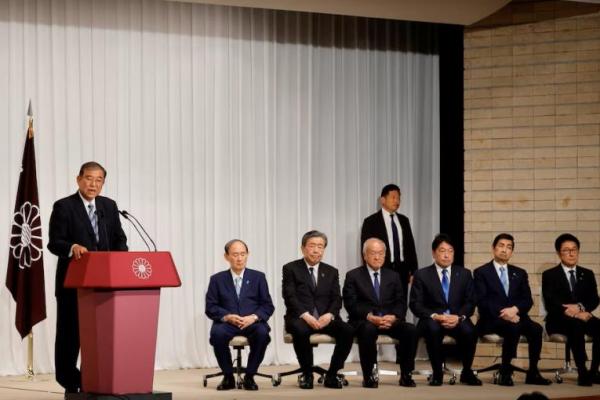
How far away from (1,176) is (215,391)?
2436 mm

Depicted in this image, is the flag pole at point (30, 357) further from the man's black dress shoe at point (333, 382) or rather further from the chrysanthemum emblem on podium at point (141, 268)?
the chrysanthemum emblem on podium at point (141, 268)

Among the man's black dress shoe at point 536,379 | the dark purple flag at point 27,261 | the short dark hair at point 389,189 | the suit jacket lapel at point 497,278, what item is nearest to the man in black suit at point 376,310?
the suit jacket lapel at point 497,278

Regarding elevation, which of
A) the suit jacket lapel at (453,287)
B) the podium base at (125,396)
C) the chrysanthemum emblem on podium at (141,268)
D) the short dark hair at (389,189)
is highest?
the short dark hair at (389,189)

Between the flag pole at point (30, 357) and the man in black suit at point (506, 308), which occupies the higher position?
the man in black suit at point (506, 308)

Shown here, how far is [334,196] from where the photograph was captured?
365 inches

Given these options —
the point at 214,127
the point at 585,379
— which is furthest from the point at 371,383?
the point at 214,127

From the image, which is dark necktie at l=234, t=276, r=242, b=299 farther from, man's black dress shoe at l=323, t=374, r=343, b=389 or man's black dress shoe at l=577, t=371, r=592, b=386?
man's black dress shoe at l=577, t=371, r=592, b=386

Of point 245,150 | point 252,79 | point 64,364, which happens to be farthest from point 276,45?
point 64,364

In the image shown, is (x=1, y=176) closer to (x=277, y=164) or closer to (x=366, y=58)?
(x=277, y=164)

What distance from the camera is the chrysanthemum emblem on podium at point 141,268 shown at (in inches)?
214

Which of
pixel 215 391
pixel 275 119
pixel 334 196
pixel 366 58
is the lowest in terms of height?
pixel 215 391

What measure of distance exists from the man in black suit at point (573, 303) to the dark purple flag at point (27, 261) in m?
3.67

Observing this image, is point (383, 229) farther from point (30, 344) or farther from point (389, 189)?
point (30, 344)

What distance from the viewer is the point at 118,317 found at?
17.7 feet
